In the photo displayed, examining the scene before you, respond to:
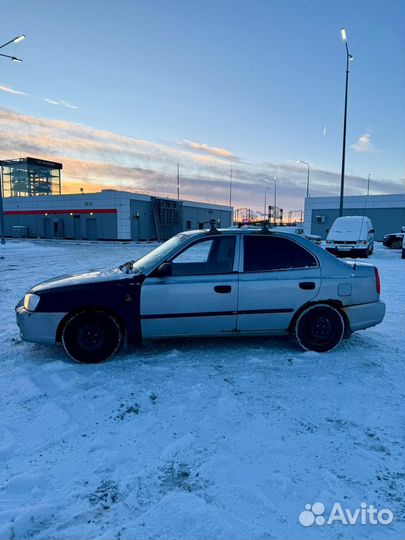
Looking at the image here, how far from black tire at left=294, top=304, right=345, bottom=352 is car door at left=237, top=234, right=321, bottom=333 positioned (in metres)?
0.21

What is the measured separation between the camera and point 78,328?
4410 mm

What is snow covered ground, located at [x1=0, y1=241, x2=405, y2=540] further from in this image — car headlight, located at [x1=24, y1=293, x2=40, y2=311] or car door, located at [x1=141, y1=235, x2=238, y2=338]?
car headlight, located at [x1=24, y1=293, x2=40, y2=311]

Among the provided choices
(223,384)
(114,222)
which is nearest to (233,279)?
(223,384)

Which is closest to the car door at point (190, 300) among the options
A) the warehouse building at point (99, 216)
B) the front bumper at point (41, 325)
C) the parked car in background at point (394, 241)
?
the front bumper at point (41, 325)

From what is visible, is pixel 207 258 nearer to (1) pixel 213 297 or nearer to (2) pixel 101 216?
(1) pixel 213 297

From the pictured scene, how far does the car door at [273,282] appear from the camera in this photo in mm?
4645

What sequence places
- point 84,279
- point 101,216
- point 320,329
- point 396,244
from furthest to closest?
point 101,216 < point 396,244 < point 320,329 < point 84,279

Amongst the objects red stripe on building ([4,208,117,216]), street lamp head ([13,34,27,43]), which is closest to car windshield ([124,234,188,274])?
street lamp head ([13,34,27,43])

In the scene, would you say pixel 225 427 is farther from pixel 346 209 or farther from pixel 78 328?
pixel 346 209

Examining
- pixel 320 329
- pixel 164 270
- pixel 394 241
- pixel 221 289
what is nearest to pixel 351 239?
pixel 394 241

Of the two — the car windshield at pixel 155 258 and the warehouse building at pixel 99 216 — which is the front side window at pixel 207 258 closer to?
the car windshield at pixel 155 258

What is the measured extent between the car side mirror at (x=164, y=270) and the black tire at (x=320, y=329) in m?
1.88

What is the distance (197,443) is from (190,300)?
1.95m

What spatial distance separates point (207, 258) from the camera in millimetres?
5008
